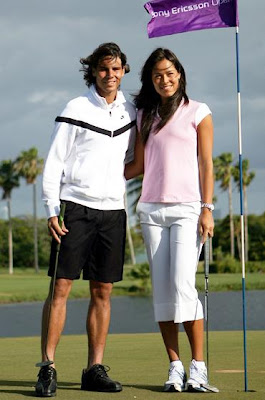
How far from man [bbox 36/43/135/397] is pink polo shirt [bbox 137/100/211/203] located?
29 centimetres

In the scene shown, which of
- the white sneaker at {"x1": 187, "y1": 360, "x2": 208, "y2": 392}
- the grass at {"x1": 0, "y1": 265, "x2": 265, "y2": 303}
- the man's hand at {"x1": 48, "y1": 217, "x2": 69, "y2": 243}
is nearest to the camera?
the white sneaker at {"x1": 187, "y1": 360, "x2": 208, "y2": 392}

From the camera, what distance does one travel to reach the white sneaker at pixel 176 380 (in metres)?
6.32

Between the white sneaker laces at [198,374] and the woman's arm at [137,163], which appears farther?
the woman's arm at [137,163]

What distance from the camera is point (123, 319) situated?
47.0 meters

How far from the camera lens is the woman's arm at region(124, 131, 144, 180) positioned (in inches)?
261

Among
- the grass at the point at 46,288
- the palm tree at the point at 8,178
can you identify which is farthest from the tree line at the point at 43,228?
the grass at the point at 46,288

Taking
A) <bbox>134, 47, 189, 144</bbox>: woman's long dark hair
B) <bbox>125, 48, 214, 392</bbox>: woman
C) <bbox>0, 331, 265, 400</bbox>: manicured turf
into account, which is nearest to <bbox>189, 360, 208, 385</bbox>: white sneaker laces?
<bbox>125, 48, 214, 392</bbox>: woman

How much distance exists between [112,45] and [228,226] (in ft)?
324

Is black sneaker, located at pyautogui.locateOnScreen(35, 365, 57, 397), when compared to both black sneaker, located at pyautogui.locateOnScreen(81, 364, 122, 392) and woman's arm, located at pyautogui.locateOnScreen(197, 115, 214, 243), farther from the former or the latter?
woman's arm, located at pyautogui.locateOnScreen(197, 115, 214, 243)

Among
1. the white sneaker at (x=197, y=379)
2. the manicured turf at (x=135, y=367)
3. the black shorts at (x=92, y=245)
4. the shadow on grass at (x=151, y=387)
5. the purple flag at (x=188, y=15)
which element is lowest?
the manicured turf at (x=135, y=367)

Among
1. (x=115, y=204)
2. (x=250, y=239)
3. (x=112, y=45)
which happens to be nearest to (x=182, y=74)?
(x=112, y=45)

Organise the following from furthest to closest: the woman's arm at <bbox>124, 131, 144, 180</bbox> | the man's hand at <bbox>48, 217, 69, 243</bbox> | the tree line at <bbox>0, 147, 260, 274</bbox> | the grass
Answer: the tree line at <bbox>0, 147, 260, 274</bbox> → the grass → the woman's arm at <bbox>124, 131, 144, 180</bbox> → the man's hand at <bbox>48, 217, 69, 243</bbox>

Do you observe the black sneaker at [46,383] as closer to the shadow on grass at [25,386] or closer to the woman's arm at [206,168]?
the shadow on grass at [25,386]

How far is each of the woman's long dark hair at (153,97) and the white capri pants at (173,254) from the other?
51cm
